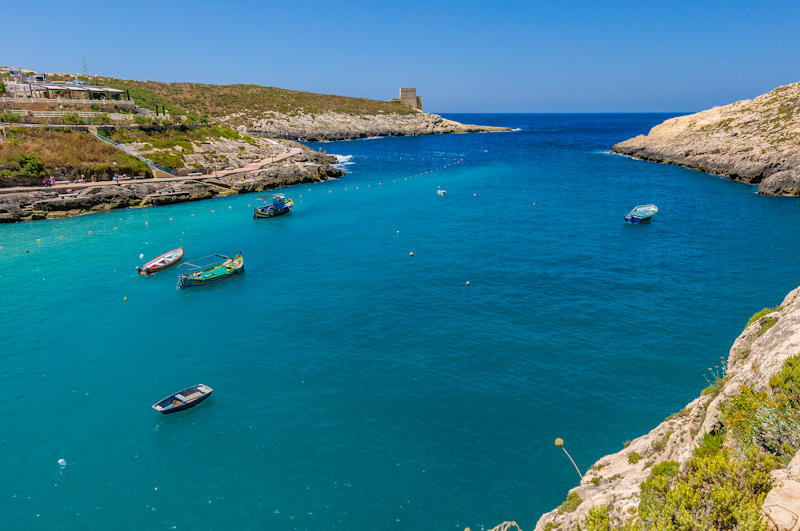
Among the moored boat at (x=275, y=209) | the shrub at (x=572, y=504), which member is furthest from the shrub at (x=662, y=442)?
the moored boat at (x=275, y=209)

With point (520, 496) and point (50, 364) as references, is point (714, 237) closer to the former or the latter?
point (520, 496)

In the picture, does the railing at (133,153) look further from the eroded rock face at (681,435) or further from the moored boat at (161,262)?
the eroded rock face at (681,435)

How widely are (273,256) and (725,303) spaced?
4501cm

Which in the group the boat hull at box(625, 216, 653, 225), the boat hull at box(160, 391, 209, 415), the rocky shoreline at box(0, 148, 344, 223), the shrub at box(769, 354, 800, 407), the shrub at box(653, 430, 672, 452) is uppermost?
the rocky shoreline at box(0, 148, 344, 223)

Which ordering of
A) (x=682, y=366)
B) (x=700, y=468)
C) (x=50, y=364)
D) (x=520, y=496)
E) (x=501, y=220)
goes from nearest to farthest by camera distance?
1. (x=700, y=468)
2. (x=520, y=496)
3. (x=682, y=366)
4. (x=50, y=364)
5. (x=501, y=220)

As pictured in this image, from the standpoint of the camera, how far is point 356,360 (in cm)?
2956

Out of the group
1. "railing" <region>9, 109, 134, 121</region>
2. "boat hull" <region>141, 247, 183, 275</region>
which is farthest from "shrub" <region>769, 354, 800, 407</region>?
"railing" <region>9, 109, 134, 121</region>

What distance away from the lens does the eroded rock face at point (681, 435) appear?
43.5 ft

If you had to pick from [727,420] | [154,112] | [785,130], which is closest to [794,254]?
[727,420]

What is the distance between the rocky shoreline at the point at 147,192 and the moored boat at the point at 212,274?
3896 cm

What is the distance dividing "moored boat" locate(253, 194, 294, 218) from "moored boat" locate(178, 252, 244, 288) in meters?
23.0

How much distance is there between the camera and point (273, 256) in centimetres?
5128

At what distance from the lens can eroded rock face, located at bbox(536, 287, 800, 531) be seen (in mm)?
13273

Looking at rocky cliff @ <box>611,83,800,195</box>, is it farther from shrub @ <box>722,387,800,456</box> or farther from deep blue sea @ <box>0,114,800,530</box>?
shrub @ <box>722,387,800,456</box>
